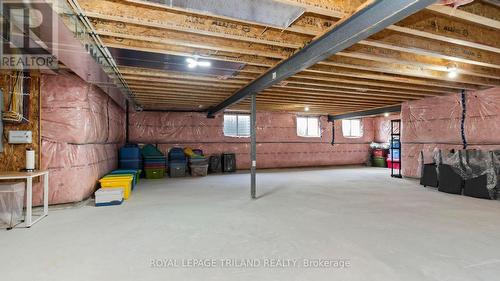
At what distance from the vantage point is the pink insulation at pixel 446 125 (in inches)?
229

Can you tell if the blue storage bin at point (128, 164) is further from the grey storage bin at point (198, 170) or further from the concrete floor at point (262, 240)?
the concrete floor at point (262, 240)

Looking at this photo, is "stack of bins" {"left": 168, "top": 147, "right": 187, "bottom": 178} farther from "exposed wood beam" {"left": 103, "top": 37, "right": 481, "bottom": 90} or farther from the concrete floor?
"exposed wood beam" {"left": 103, "top": 37, "right": 481, "bottom": 90}

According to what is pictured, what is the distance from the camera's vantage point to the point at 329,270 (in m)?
2.25

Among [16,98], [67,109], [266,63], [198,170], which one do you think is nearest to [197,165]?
[198,170]

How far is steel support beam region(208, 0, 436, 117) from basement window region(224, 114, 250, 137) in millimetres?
6095

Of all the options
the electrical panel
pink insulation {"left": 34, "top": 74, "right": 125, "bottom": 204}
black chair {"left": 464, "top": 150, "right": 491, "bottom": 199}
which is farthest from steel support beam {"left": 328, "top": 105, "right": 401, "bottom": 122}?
the electrical panel

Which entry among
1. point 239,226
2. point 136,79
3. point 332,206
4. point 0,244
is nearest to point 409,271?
point 239,226

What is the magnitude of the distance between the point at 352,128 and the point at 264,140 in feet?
14.9

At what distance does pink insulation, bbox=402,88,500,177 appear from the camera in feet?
19.0

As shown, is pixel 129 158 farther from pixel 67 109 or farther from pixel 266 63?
pixel 266 63

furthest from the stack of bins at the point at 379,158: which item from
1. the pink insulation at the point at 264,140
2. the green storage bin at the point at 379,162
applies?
the pink insulation at the point at 264,140

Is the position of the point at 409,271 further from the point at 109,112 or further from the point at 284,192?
the point at 109,112

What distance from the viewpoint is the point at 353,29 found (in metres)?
2.48

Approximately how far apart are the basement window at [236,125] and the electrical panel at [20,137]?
21.0ft
